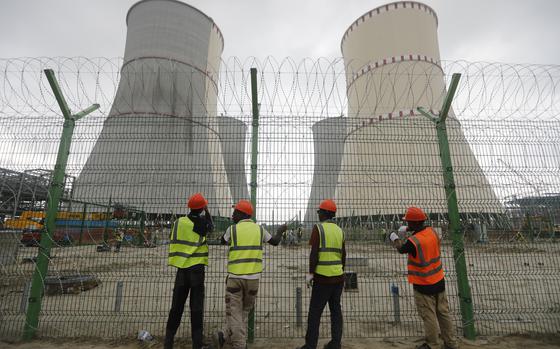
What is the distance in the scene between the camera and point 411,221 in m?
3.26

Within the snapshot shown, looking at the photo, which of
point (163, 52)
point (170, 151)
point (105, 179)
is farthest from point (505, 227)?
point (163, 52)

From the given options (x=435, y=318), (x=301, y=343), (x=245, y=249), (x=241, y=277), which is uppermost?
(x=245, y=249)

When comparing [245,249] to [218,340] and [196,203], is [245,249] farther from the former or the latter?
[218,340]

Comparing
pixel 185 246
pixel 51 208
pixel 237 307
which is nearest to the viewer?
pixel 237 307

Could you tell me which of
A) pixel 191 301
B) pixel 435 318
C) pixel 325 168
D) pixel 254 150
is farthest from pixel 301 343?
pixel 254 150

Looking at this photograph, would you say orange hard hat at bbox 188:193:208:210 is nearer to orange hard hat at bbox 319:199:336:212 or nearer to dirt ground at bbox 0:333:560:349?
orange hard hat at bbox 319:199:336:212

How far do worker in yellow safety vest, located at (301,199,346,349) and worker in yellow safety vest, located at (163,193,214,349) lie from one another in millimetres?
1141

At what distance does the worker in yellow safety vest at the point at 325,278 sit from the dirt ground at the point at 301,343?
520 mm

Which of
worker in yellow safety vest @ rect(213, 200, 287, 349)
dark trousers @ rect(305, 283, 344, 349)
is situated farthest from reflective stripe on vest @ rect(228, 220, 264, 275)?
dark trousers @ rect(305, 283, 344, 349)

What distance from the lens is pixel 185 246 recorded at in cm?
309

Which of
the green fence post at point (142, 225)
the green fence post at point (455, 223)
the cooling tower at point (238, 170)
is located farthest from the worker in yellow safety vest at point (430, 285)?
the green fence post at point (142, 225)

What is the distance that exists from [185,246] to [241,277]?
676 millimetres

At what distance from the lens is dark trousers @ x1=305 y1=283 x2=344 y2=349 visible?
3012 millimetres

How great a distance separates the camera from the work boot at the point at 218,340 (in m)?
3.12
